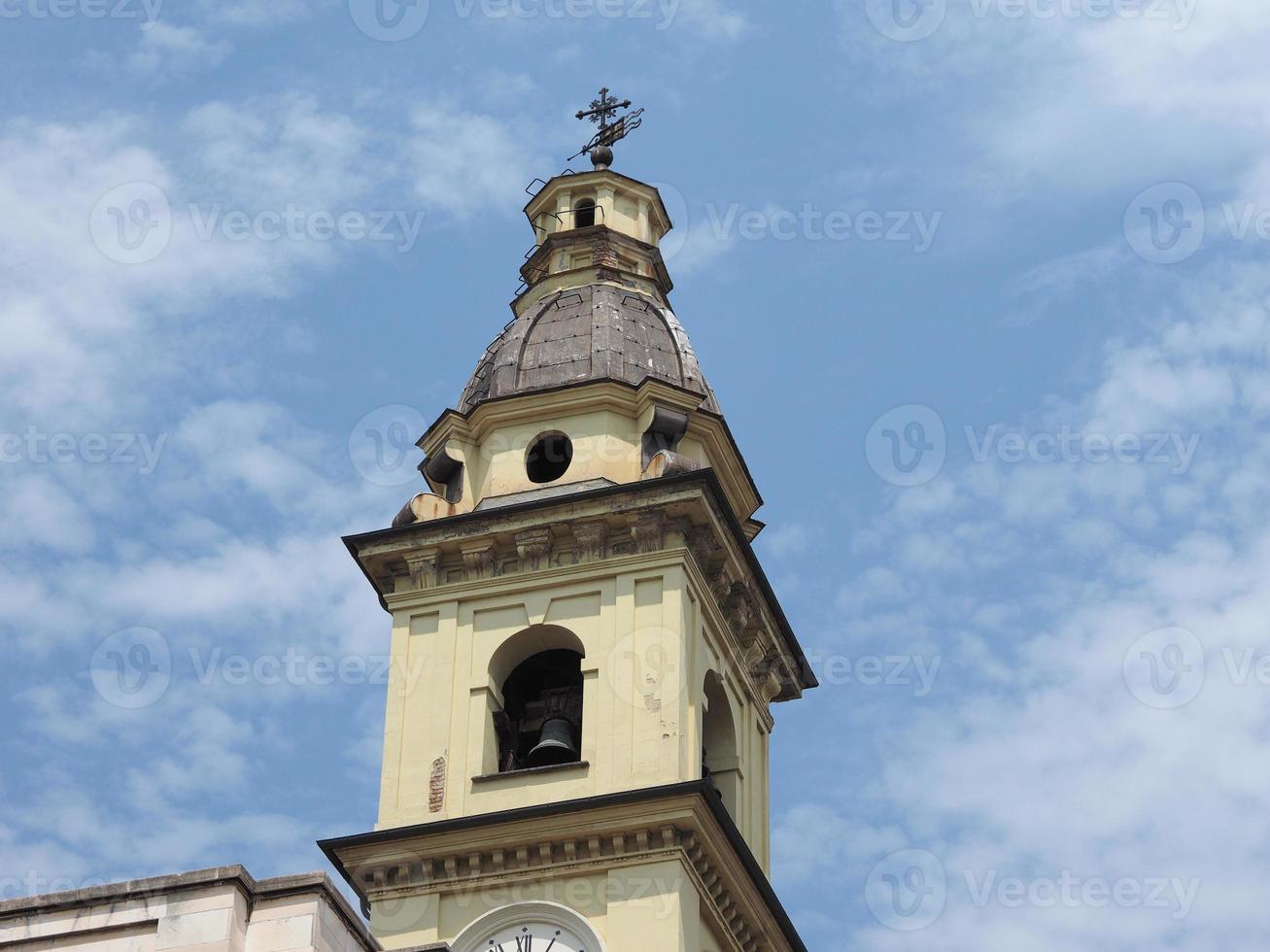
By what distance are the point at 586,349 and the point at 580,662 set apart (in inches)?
234

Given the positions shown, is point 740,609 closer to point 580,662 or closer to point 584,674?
point 580,662

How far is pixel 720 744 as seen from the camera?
4134cm

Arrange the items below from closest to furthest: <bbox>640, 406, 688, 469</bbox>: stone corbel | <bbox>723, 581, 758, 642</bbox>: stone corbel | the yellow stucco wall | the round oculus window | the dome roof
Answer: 1. the yellow stucco wall
2. <bbox>723, 581, 758, 642</bbox>: stone corbel
3. <bbox>640, 406, 688, 469</bbox>: stone corbel
4. the round oculus window
5. the dome roof

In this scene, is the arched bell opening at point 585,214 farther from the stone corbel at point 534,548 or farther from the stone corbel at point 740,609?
the stone corbel at point 534,548

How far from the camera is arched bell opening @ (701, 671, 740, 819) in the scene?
40688 mm

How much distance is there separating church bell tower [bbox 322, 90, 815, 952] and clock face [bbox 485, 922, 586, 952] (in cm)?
4

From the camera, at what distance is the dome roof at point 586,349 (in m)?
43.0

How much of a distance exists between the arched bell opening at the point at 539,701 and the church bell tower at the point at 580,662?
0.04 m

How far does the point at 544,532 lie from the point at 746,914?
6617mm

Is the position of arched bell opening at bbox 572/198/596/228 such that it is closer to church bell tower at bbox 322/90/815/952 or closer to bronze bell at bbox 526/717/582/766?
church bell tower at bbox 322/90/815/952

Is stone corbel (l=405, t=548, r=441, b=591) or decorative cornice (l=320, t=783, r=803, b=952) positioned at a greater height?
stone corbel (l=405, t=548, r=441, b=591)

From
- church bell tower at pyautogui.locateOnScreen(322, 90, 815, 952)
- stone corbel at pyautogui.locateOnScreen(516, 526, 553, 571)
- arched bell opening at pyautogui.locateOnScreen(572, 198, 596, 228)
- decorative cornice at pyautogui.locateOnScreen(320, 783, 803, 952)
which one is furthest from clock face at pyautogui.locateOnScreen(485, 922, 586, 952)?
arched bell opening at pyautogui.locateOnScreen(572, 198, 596, 228)

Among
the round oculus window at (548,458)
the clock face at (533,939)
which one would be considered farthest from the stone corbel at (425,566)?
the clock face at (533,939)

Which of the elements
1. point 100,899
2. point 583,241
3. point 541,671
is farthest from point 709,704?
point 100,899
